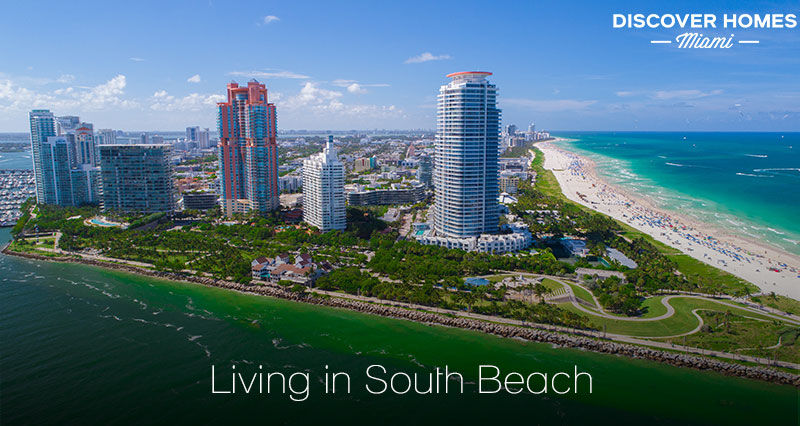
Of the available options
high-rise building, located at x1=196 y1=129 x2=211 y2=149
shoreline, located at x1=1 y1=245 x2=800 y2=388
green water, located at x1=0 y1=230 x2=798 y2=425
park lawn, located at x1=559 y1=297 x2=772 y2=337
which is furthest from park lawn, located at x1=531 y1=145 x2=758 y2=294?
high-rise building, located at x1=196 y1=129 x2=211 y2=149

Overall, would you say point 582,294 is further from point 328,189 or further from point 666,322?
point 328,189

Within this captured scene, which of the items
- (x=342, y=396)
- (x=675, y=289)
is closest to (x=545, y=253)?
(x=675, y=289)

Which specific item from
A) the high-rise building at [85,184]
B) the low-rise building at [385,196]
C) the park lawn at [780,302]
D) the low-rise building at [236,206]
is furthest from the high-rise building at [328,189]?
the park lawn at [780,302]

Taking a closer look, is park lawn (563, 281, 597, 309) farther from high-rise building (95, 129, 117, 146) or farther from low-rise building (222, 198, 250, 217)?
high-rise building (95, 129, 117, 146)

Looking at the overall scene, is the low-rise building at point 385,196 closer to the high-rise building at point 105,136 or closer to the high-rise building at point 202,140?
the high-rise building at point 105,136

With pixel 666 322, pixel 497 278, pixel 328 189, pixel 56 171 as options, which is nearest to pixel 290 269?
pixel 328 189
